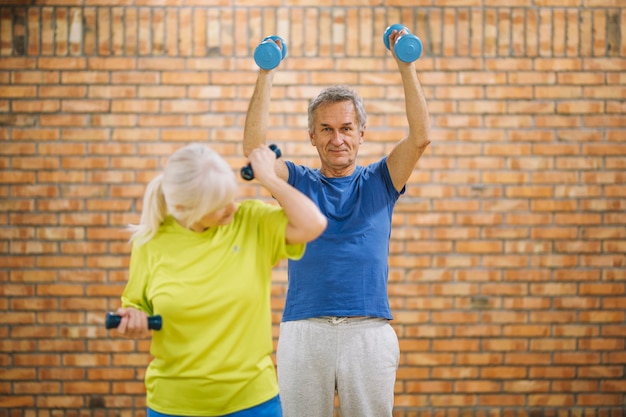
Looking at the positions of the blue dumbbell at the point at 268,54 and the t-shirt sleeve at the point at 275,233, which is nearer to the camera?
the t-shirt sleeve at the point at 275,233

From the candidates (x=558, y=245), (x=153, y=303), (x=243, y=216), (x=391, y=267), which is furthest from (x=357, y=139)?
(x=558, y=245)

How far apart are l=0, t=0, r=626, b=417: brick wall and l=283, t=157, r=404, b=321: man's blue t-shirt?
4.14 feet

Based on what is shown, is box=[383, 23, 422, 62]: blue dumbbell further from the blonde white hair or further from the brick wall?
the brick wall

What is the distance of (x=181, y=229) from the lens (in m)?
1.91

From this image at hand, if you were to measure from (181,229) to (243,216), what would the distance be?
6.7 inches

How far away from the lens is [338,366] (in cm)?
242

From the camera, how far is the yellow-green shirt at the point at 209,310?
1.81 metres

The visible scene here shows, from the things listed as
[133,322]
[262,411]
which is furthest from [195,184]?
[262,411]

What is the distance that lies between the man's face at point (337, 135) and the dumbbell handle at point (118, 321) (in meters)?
0.97

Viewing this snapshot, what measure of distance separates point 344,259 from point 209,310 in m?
0.71

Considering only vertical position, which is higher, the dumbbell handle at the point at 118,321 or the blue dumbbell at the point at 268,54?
the blue dumbbell at the point at 268,54

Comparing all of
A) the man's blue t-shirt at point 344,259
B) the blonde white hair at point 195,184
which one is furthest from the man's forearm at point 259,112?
the blonde white hair at point 195,184

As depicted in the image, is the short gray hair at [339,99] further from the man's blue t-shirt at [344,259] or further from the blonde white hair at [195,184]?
the blonde white hair at [195,184]

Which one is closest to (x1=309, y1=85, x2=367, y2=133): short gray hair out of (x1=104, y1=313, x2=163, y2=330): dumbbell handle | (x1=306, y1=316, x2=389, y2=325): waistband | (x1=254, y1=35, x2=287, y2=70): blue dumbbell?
(x1=254, y1=35, x2=287, y2=70): blue dumbbell
